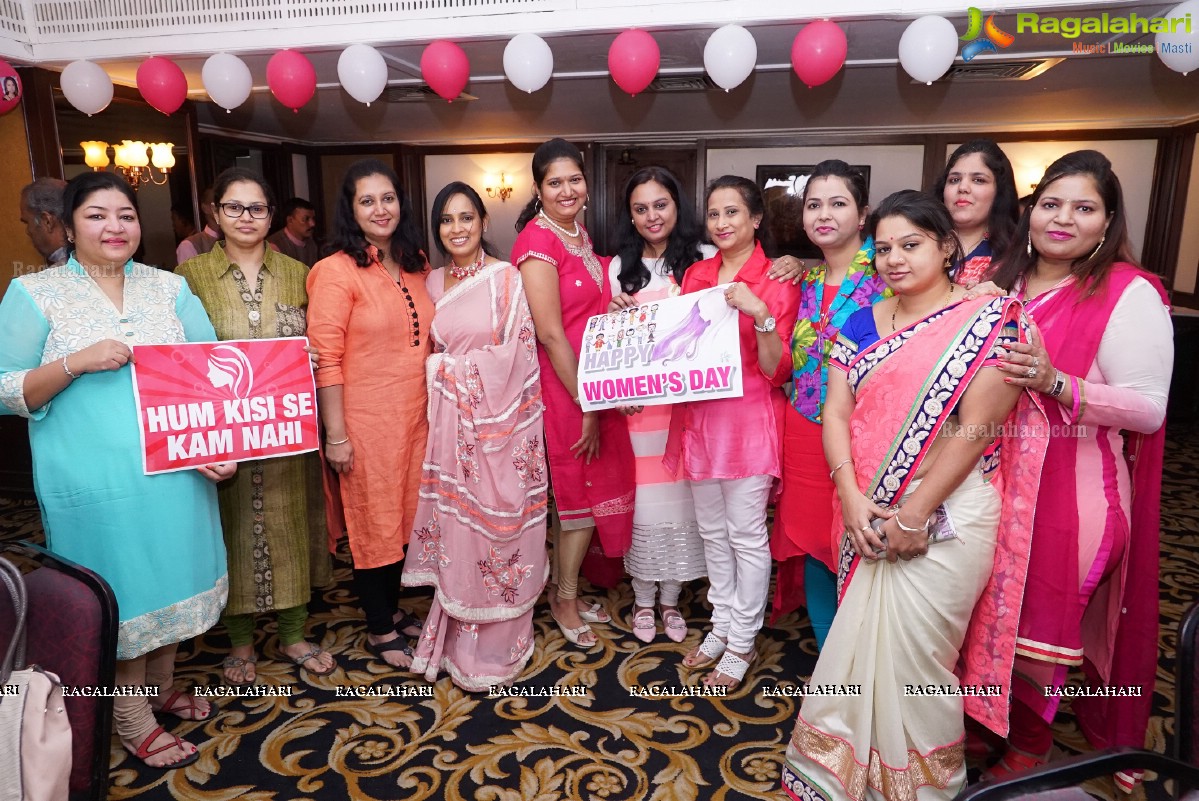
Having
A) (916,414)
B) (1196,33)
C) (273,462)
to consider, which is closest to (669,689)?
(916,414)

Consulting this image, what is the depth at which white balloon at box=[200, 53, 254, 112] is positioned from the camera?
3.56 meters

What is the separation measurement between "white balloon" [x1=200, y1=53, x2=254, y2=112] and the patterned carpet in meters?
2.54

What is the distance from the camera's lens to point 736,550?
7.44ft

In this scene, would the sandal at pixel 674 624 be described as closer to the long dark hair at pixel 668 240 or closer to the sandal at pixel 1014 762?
the sandal at pixel 1014 762

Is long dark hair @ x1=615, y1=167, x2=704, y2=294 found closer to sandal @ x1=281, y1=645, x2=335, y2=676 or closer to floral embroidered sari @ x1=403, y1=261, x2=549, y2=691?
floral embroidered sari @ x1=403, y1=261, x2=549, y2=691

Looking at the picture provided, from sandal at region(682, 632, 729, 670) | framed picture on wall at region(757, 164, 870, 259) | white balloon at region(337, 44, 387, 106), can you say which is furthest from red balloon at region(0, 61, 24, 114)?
framed picture on wall at region(757, 164, 870, 259)

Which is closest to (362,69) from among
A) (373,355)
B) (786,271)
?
(373,355)

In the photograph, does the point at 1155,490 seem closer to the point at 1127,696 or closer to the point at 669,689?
the point at 1127,696

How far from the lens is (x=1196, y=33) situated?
2.88 m

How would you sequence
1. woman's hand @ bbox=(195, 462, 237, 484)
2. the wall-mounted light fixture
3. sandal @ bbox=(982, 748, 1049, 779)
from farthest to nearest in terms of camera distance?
1. the wall-mounted light fixture
2. woman's hand @ bbox=(195, 462, 237, 484)
3. sandal @ bbox=(982, 748, 1049, 779)

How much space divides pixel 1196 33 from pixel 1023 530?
98.9 inches

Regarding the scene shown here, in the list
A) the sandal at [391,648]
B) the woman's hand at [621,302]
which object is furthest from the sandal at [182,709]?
the woman's hand at [621,302]

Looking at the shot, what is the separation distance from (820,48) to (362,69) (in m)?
2.05

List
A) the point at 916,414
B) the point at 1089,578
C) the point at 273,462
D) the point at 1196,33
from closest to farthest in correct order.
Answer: the point at 916,414
the point at 1089,578
the point at 273,462
the point at 1196,33
